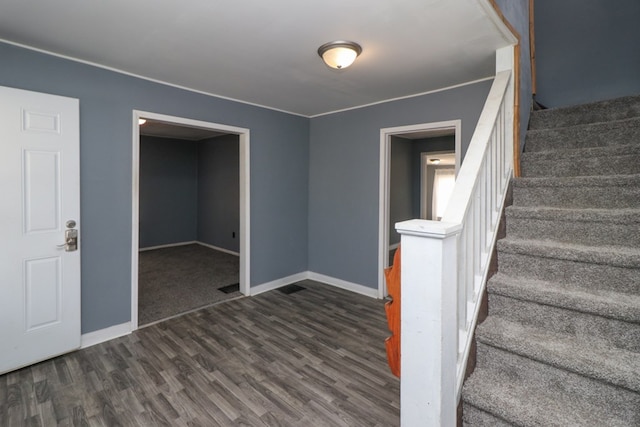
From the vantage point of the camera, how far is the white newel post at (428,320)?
115cm

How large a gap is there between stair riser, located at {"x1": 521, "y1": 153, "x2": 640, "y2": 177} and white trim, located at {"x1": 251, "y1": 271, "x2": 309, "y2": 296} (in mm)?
3041

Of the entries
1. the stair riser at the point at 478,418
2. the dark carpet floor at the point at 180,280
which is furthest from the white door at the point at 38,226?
the stair riser at the point at 478,418

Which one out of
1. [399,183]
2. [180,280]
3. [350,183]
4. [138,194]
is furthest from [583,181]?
[399,183]

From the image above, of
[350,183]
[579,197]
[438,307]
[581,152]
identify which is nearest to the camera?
[438,307]

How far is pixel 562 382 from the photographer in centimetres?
136

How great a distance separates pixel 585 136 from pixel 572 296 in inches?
62.0

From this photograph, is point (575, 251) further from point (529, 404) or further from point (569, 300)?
point (529, 404)

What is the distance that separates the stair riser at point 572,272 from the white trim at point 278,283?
9.52 feet

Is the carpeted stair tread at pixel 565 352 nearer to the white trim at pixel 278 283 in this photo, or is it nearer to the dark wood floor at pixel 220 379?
the dark wood floor at pixel 220 379

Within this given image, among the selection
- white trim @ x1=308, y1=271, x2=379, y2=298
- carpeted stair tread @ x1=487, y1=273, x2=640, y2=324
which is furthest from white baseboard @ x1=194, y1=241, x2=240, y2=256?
carpeted stair tread @ x1=487, y1=273, x2=640, y2=324

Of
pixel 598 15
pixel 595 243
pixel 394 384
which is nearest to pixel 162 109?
pixel 394 384

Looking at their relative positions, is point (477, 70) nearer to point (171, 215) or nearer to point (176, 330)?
point (176, 330)

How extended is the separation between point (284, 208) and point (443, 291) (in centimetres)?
333

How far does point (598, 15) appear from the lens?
3.14 metres
